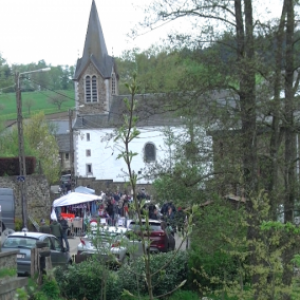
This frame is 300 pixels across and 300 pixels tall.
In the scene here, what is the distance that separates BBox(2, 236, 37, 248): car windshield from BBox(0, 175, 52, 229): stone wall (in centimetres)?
1580

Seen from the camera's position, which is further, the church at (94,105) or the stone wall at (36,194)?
the church at (94,105)

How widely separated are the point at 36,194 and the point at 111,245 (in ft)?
88.7

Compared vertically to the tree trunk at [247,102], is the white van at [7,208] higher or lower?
lower

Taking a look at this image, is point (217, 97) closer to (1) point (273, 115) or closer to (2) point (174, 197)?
(1) point (273, 115)

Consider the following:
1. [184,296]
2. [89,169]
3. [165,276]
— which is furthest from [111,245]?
[89,169]

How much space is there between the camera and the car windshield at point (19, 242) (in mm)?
18734

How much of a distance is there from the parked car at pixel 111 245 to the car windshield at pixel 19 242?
1.63m

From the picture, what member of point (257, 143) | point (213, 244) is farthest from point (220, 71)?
point (213, 244)

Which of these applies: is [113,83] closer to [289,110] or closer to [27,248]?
[27,248]

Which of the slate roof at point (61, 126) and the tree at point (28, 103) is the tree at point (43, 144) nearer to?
the slate roof at point (61, 126)

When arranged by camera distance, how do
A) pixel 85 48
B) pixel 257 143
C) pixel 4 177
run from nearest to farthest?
pixel 257 143, pixel 4 177, pixel 85 48

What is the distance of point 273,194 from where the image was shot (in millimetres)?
13117

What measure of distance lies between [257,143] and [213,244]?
218cm

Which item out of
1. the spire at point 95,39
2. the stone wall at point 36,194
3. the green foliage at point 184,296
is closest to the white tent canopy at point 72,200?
the stone wall at point 36,194
